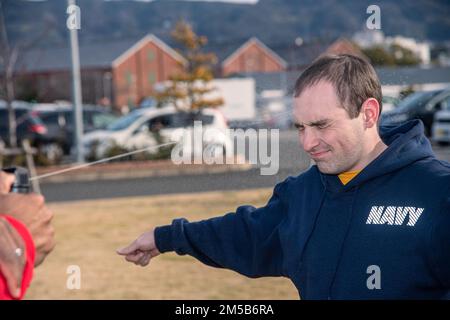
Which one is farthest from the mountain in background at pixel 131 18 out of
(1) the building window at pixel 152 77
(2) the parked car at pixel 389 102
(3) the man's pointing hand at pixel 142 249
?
(3) the man's pointing hand at pixel 142 249

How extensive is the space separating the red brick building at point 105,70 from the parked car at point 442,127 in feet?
21.7

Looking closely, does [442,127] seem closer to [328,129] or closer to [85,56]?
[85,56]

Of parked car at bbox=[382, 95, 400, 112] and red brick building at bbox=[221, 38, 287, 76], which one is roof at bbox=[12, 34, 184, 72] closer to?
red brick building at bbox=[221, 38, 287, 76]

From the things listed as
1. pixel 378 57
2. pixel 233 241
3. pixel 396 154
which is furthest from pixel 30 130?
pixel 396 154

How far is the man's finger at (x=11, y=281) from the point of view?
203 centimetres

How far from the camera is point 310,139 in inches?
94.1

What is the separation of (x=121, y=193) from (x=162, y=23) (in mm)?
14246

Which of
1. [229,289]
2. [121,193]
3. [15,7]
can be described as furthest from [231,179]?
[15,7]

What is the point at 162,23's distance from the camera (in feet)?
85.0

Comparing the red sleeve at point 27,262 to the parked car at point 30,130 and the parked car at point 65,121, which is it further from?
the parked car at point 30,130

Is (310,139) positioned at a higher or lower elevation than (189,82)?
lower

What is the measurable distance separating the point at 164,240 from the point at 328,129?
2.54ft

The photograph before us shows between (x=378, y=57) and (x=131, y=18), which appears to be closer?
(x=378, y=57)

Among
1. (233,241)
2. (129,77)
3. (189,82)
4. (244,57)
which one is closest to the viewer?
(233,241)
